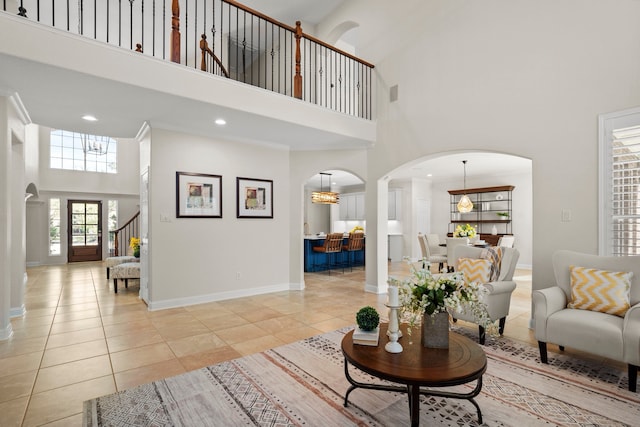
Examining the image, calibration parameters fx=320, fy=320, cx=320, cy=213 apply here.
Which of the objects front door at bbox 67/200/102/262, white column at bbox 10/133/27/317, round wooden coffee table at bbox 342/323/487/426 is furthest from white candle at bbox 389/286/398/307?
front door at bbox 67/200/102/262

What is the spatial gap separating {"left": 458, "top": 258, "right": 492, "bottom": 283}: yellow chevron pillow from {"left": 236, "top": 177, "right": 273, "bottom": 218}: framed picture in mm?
3400

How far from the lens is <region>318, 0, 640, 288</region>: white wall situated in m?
3.38

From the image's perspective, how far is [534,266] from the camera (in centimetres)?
389

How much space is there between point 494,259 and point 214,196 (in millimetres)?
4155

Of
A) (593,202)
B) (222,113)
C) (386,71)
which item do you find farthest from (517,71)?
(222,113)

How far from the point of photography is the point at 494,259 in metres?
3.92

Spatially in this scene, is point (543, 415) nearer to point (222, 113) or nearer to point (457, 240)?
point (222, 113)

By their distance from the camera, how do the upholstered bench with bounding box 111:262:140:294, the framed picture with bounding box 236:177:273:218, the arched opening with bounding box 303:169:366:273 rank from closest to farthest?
the framed picture with bounding box 236:177:273:218
the upholstered bench with bounding box 111:262:140:294
the arched opening with bounding box 303:169:366:273

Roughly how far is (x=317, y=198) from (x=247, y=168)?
4.05m

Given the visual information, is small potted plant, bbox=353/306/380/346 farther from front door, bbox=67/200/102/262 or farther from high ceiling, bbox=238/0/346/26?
front door, bbox=67/200/102/262

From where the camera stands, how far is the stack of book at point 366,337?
84.8 inches

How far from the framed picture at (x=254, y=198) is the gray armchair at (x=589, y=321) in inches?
165

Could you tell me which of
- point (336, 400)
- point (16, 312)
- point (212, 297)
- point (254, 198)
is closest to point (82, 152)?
point (16, 312)

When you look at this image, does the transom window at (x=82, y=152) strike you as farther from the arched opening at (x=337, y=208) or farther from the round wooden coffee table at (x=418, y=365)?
the round wooden coffee table at (x=418, y=365)
